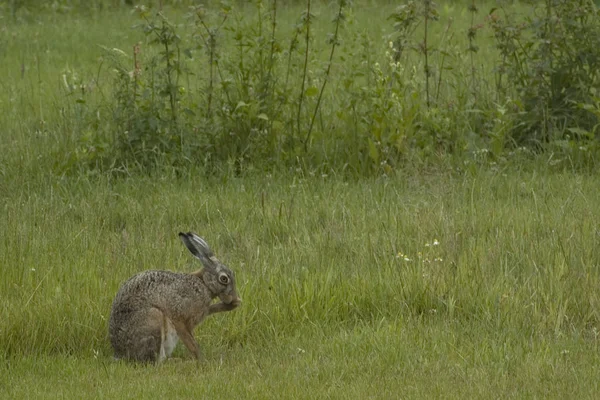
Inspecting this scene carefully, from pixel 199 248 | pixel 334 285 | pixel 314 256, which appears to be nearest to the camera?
pixel 199 248

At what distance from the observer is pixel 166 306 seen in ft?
22.1

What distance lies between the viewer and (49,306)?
7.13 metres

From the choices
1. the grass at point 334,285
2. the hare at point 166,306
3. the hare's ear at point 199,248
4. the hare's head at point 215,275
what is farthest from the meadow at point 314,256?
the hare's ear at point 199,248

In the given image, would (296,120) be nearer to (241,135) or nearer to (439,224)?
(241,135)

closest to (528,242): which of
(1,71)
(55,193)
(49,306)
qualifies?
(49,306)

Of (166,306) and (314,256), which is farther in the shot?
(314,256)

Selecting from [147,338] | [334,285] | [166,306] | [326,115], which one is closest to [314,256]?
[334,285]

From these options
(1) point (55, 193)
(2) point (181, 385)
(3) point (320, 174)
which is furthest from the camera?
(3) point (320, 174)

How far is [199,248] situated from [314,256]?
1.35m

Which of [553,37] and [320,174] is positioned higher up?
[553,37]

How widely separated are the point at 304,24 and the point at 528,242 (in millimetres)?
3715

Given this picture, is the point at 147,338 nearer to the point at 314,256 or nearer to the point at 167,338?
the point at 167,338

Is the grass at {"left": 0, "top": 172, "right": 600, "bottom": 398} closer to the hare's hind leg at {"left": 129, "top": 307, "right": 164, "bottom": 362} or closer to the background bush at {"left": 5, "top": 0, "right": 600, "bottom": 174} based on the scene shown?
the hare's hind leg at {"left": 129, "top": 307, "right": 164, "bottom": 362}

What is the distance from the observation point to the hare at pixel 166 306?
6.58m
